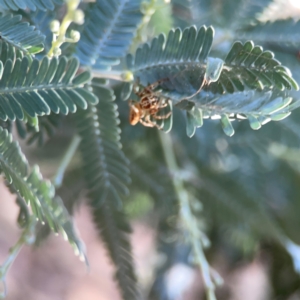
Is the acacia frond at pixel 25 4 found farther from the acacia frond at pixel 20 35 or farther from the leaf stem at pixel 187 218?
the leaf stem at pixel 187 218

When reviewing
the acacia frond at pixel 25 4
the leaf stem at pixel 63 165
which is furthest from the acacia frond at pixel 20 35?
the leaf stem at pixel 63 165

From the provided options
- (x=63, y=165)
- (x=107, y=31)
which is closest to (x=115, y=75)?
(x=107, y=31)

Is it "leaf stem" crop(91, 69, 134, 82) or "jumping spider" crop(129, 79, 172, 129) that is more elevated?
"jumping spider" crop(129, 79, 172, 129)

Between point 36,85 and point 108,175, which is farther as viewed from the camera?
point 108,175

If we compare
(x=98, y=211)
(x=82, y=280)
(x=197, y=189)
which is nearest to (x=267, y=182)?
(x=197, y=189)

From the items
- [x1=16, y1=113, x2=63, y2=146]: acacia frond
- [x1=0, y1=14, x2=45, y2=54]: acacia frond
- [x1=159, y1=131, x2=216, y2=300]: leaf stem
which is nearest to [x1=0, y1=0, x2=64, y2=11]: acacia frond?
[x1=0, y1=14, x2=45, y2=54]: acacia frond

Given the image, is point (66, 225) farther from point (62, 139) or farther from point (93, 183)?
point (62, 139)

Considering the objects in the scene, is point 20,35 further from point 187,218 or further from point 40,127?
point 187,218

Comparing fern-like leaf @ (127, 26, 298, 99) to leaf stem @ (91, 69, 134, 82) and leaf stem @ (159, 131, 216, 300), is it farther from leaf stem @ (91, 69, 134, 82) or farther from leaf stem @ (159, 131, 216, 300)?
leaf stem @ (159, 131, 216, 300)
